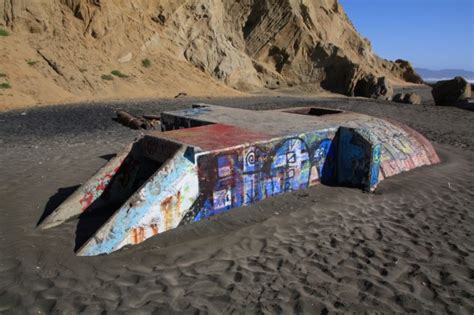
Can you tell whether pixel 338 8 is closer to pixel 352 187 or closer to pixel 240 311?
pixel 352 187

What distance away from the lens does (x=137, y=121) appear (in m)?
11.0

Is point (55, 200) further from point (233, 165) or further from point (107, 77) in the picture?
point (107, 77)

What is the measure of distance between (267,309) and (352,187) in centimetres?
350

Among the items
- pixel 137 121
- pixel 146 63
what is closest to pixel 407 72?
pixel 146 63

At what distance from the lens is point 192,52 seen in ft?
77.4

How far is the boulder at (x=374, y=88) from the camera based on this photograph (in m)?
26.0

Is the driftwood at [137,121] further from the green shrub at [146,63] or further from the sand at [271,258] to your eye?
the green shrub at [146,63]

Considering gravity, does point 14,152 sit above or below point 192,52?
below

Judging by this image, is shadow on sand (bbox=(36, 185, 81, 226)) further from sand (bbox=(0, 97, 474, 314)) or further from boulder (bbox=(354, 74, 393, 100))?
boulder (bbox=(354, 74, 393, 100))

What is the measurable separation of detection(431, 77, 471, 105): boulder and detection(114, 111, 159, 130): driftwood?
15837 millimetres

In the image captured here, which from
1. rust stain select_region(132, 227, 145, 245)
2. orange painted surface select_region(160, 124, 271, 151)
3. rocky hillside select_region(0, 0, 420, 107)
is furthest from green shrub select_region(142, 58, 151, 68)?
rust stain select_region(132, 227, 145, 245)

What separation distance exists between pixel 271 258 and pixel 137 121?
7.79 m

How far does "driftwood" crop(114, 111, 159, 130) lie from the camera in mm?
10953

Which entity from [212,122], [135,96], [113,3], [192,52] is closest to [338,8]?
[192,52]
